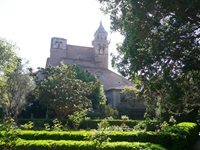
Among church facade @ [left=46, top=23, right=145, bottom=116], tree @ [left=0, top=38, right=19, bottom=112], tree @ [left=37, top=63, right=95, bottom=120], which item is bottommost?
tree @ [left=37, top=63, right=95, bottom=120]

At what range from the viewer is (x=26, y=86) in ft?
105

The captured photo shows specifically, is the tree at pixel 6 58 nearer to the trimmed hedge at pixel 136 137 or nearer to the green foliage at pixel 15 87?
the green foliage at pixel 15 87

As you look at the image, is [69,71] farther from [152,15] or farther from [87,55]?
[87,55]

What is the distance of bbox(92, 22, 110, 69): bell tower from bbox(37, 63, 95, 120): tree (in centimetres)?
2778

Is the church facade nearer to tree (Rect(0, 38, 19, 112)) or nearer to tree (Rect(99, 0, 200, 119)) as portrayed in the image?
tree (Rect(0, 38, 19, 112))

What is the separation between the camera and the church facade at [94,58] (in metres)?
55.9

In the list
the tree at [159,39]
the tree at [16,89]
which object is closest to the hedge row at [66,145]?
the tree at [159,39]

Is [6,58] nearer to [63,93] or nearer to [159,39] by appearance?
[63,93]

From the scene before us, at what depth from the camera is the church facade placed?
2202 inches

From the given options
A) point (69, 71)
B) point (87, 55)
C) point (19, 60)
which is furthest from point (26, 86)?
point (87, 55)

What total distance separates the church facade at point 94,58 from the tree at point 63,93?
737 inches

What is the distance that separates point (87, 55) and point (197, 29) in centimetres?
5175

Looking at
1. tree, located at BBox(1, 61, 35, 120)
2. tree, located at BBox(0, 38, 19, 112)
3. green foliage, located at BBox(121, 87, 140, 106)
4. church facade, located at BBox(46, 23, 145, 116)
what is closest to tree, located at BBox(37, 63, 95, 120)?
tree, located at BBox(1, 61, 35, 120)

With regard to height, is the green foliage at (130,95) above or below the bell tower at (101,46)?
below
